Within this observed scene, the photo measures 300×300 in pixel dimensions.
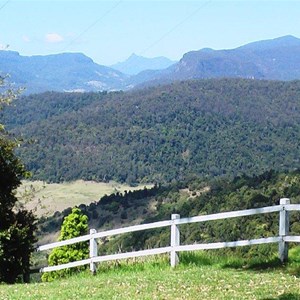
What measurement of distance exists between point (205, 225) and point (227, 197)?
19.5 m

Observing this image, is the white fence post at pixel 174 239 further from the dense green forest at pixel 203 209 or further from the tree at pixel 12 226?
the tree at pixel 12 226

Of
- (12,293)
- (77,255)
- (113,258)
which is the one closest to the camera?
(12,293)

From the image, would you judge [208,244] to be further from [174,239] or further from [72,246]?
[72,246]

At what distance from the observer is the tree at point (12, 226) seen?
14.6 m

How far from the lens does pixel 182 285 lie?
10.3 m

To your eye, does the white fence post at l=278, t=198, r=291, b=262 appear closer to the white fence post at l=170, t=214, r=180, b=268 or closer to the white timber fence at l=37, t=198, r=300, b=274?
the white timber fence at l=37, t=198, r=300, b=274

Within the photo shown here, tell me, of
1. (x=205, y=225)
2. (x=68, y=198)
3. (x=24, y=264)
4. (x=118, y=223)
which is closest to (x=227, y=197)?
(x=205, y=225)

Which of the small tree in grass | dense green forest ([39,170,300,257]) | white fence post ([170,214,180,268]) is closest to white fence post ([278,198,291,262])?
dense green forest ([39,170,300,257])

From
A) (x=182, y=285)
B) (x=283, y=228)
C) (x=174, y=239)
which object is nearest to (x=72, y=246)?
(x=174, y=239)

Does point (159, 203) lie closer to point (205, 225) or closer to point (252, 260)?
point (205, 225)

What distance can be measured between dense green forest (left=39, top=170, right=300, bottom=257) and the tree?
1631mm

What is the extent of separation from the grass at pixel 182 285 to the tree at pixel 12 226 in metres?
2.08

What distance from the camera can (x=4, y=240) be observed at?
14.5 meters

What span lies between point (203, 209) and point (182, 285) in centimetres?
7056
